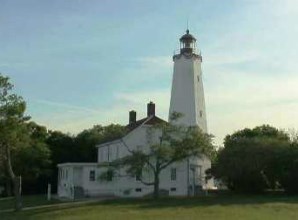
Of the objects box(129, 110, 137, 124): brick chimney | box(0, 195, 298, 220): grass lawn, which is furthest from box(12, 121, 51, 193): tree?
box(0, 195, 298, 220): grass lawn

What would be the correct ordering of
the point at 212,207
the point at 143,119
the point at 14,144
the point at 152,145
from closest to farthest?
1. the point at 212,207
2. the point at 14,144
3. the point at 152,145
4. the point at 143,119

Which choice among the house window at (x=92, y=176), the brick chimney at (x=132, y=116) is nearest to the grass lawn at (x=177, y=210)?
the house window at (x=92, y=176)

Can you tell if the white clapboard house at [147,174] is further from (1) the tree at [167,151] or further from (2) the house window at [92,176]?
(1) the tree at [167,151]

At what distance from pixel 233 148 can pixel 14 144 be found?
1864 cm

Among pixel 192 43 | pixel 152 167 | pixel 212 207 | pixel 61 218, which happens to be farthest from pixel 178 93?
pixel 61 218

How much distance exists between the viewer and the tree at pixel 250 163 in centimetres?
4938

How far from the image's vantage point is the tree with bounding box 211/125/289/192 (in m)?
49.4

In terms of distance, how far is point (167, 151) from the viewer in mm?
45438

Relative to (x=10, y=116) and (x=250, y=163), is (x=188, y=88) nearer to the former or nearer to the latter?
(x=250, y=163)

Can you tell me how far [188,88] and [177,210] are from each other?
2391cm

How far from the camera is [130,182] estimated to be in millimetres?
52969

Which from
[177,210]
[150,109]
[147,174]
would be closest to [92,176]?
[147,174]

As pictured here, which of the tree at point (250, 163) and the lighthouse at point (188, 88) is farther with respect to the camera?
the lighthouse at point (188, 88)

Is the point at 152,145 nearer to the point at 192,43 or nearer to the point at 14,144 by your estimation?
the point at 14,144
